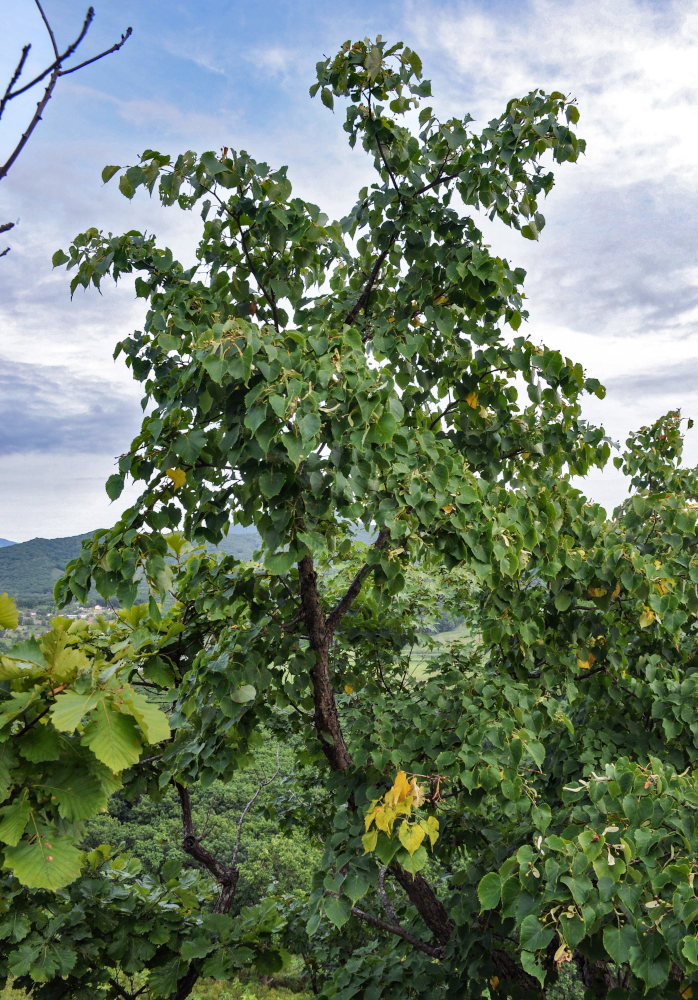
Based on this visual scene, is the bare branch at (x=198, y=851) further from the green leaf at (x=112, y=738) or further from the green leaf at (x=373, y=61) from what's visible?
the green leaf at (x=373, y=61)

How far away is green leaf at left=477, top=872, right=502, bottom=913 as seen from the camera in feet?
6.81

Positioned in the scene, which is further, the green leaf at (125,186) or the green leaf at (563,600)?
the green leaf at (563,600)

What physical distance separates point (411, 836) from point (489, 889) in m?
0.29

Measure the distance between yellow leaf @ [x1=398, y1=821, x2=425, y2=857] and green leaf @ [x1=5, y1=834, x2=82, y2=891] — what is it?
1.27 meters

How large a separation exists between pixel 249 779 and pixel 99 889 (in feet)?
102

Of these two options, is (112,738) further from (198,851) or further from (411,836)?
(198,851)

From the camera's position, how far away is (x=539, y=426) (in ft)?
11.5

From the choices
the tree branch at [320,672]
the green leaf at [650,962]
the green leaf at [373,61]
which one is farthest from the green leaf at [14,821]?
the green leaf at [373,61]

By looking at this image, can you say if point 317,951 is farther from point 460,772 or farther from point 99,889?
point 460,772

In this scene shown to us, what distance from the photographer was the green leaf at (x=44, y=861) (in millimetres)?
1210

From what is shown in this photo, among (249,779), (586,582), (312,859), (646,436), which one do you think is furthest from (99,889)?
(249,779)

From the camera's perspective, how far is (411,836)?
221cm

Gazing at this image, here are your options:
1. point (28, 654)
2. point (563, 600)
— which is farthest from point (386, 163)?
point (28, 654)

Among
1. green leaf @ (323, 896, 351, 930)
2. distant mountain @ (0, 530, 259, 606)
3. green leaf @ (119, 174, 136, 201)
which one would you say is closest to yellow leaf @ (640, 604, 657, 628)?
green leaf @ (323, 896, 351, 930)
